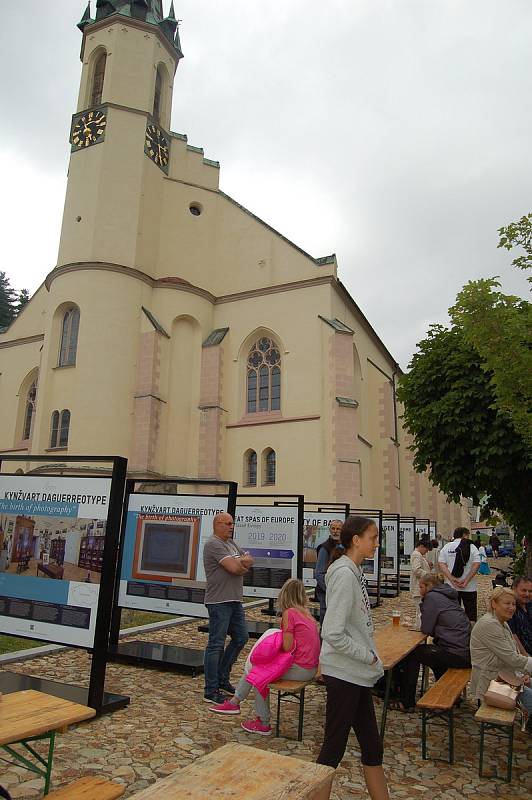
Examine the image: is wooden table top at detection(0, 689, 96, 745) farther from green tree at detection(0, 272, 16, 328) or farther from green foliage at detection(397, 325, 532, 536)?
green tree at detection(0, 272, 16, 328)

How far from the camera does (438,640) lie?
19.9 ft

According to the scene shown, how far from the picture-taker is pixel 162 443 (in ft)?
77.2

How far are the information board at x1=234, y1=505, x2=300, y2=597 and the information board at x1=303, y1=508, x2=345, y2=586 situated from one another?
2360mm

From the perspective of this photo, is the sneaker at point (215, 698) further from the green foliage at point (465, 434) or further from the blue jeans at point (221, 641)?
the green foliage at point (465, 434)

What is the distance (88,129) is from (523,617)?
1055 inches

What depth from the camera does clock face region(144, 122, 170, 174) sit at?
1035 inches

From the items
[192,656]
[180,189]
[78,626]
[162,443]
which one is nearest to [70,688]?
[78,626]

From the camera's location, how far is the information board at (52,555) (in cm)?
556

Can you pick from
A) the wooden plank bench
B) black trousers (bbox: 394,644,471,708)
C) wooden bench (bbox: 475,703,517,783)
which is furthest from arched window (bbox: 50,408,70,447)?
the wooden plank bench

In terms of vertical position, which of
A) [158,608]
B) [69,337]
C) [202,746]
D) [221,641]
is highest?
[69,337]

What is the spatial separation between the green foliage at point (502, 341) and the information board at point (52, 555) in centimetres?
472

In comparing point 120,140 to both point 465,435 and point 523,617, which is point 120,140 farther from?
point 523,617

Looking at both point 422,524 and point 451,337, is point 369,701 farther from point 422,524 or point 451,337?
point 422,524

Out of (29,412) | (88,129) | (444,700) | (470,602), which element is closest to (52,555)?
(444,700)
